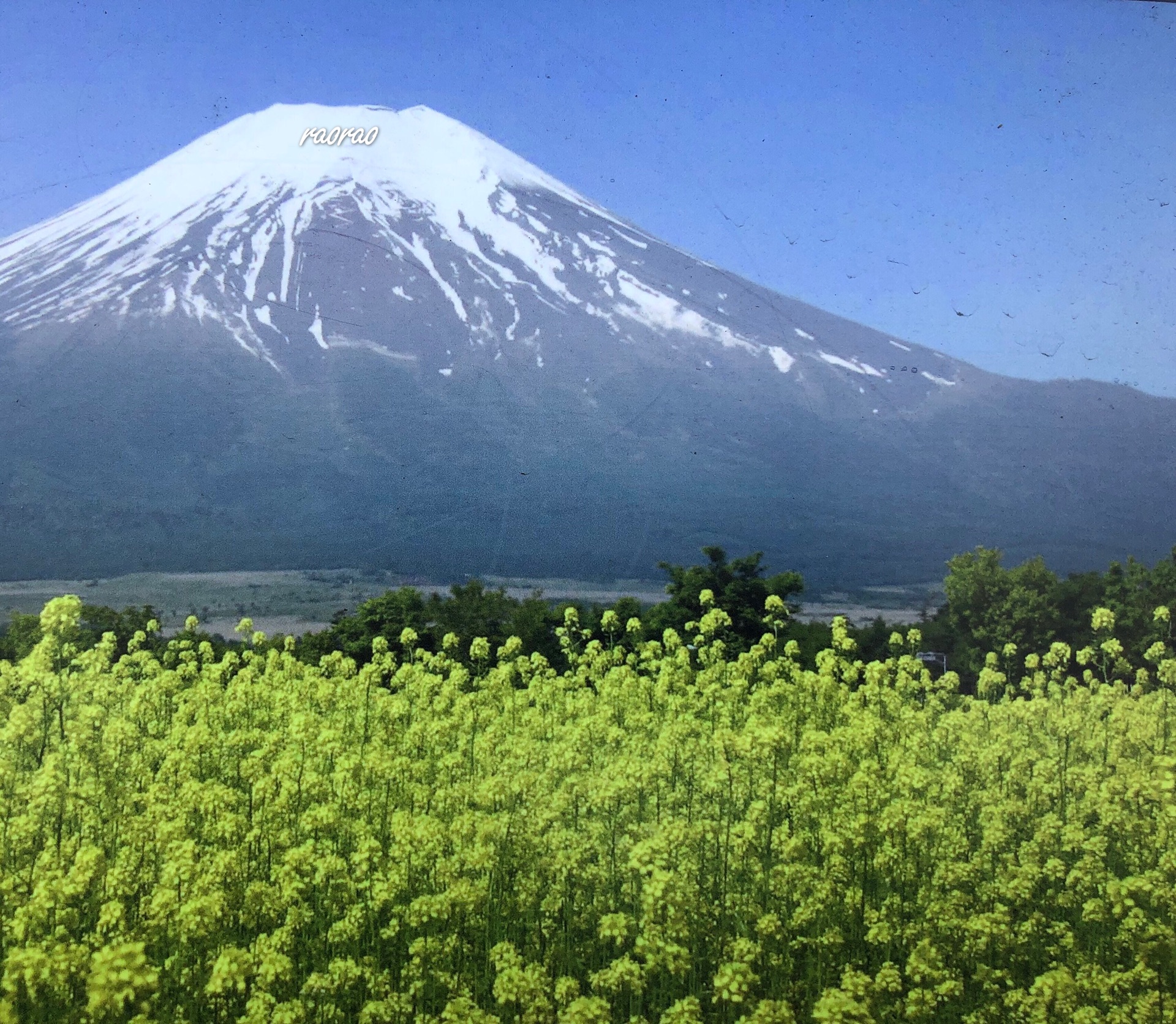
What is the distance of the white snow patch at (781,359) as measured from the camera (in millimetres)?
4961

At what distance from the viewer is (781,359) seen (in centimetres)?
498

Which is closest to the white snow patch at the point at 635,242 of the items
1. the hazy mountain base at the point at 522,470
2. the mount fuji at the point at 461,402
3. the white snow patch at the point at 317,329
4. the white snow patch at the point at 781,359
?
the mount fuji at the point at 461,402

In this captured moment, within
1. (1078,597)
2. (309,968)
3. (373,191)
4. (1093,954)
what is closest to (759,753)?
(1093,954)

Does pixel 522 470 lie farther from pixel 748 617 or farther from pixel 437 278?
pixel 748 617

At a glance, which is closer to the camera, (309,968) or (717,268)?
(309,968)

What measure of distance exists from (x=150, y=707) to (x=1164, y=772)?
12.9ft

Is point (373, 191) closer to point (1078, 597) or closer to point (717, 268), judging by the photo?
point (717, 268)

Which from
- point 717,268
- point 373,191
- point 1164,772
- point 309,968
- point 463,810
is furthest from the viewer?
point 717,268

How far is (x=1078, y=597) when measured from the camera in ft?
16.6

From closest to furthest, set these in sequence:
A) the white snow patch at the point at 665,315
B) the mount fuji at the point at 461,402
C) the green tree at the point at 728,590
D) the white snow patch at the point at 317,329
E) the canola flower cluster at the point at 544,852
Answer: the canola flower cluster at the point at 544,852 < the mount fuji at the point at 461,402 < the white snow patch at the point at 317,329 < the green tree at the point at 728,590 < the white snow patch at the point at 665,315

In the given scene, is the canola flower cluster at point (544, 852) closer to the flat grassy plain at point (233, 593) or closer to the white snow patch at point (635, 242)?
the flat grassy plain at point (233, 593)

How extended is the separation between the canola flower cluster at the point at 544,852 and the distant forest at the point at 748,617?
165 millimetres

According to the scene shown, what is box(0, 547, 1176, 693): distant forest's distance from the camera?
425 cm

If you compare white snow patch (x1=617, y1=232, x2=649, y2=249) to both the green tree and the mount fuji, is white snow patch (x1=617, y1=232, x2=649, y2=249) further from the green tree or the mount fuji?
the green tree
